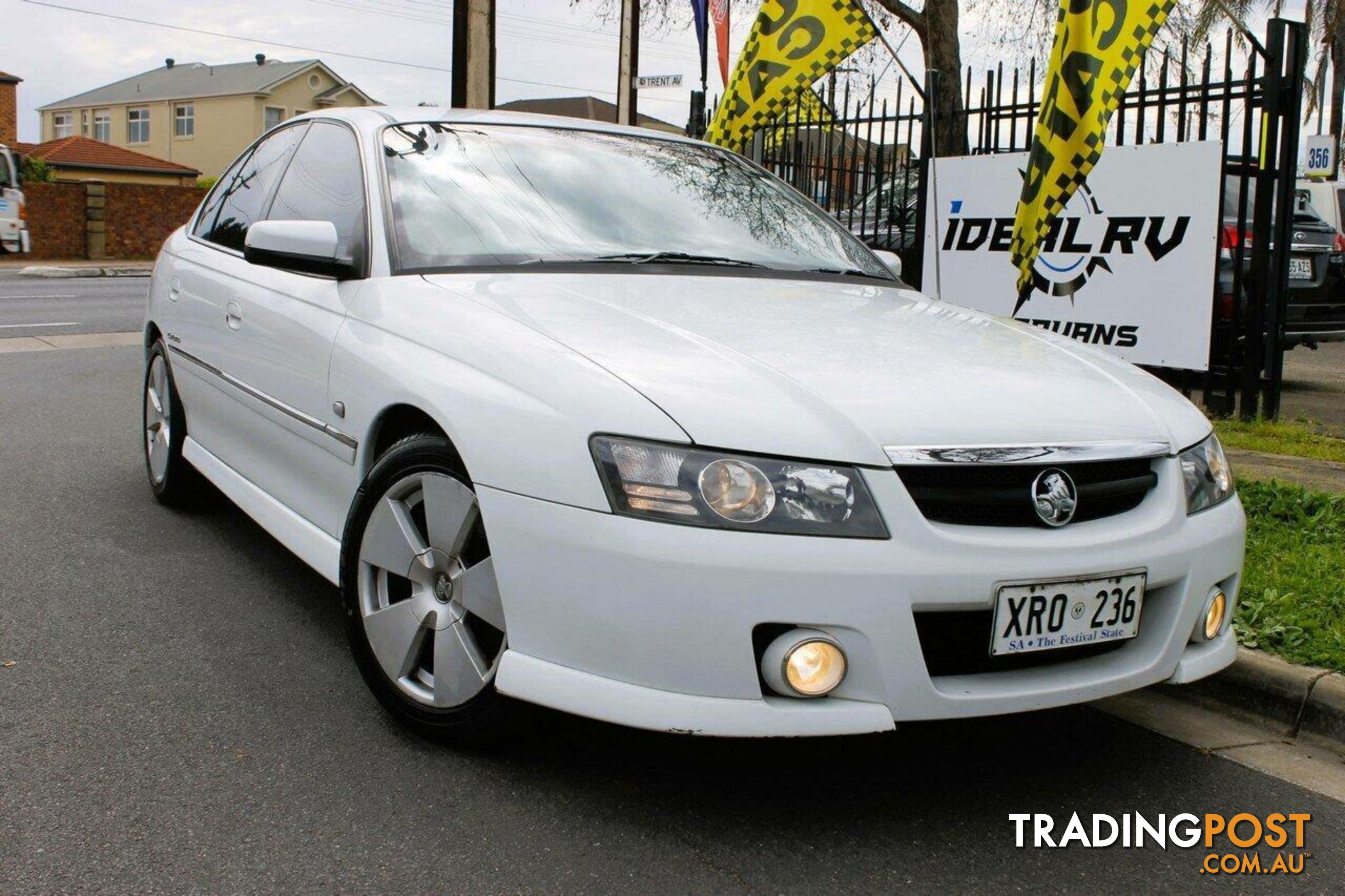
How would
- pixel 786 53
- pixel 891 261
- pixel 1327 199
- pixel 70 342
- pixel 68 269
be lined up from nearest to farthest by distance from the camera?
1. pixel 891 261
2. pixel 786 53
3. pixel 70 342
4. pixel 1327 199
5. pixel 68 269

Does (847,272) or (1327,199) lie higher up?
(1327,199)

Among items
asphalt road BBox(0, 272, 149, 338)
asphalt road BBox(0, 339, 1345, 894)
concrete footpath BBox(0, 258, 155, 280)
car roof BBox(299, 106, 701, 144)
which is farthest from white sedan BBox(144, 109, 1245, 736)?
concrete footpath BBox(0, 258, 155, 280)

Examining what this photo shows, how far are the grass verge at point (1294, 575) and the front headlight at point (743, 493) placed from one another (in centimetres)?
176

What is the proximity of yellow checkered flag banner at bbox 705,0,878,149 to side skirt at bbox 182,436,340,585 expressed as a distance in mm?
4101

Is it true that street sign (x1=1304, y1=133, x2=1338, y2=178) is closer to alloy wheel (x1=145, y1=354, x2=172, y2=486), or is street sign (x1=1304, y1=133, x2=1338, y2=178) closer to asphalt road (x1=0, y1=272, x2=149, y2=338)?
asphalt road (x1=0, y1=272, x2=149, y2=338)

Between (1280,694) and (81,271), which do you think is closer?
(1280,694)

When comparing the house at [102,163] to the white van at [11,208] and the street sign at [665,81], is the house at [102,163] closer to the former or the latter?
the white van at [11,208]

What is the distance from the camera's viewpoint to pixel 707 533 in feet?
8.23

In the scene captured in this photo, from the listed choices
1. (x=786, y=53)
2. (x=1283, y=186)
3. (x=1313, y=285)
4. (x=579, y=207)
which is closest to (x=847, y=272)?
(x=579, y=207)

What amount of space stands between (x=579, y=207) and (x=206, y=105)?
62.7 metres

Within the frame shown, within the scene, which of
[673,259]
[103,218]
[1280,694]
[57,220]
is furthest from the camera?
[103,218]

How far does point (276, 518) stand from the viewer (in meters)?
4.03

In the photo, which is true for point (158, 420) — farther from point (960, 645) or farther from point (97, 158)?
point (97, 158)

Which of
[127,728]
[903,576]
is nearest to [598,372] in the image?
[903,576]
